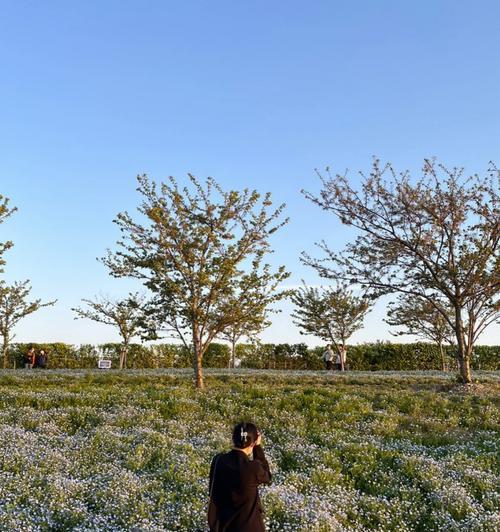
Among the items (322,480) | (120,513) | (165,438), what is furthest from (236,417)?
(120,513)

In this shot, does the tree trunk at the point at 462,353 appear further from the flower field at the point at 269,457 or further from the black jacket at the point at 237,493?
the black jacket at the point at 237,493

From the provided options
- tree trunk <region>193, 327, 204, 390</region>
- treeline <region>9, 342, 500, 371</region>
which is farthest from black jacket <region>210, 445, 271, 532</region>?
treeline <region>9, 342, 500, 371</region>

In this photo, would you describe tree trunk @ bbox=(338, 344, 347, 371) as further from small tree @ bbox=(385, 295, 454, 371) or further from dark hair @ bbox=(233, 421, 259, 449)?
dark hair @ bbox=(233, 421, 259, 449)

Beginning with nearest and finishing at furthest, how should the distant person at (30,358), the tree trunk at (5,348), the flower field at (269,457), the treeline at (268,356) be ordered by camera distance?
1. the flower field at (269,457)
2. the distant person at (30,358)
3. the tree trunk at (5,348)
4. the treeline at (268,356)

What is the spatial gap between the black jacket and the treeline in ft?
114

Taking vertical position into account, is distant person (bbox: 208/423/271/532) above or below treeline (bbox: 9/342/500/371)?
below

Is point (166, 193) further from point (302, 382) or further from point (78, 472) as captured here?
point (78, 472)

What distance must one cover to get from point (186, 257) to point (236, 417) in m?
7.84

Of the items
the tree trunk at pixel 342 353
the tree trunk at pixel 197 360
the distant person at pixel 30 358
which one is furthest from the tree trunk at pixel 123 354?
the tree trunk at pixel 197 360

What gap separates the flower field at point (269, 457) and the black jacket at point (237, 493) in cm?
202

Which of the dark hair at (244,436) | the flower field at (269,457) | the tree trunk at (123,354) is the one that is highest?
the tree trunk at (123,354)

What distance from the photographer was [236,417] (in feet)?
44.4

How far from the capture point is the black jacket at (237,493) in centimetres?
546

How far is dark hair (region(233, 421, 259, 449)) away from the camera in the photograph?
18.2ft
